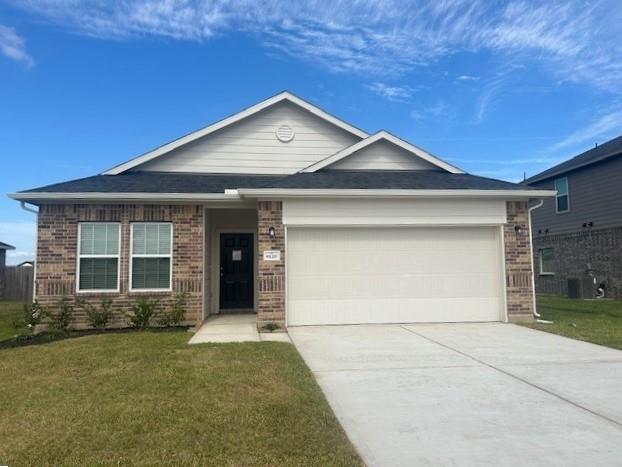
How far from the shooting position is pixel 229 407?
15.3 feet

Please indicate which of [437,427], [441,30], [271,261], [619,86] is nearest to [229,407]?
[437,427]

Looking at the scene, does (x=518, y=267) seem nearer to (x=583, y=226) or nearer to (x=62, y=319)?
(x=62, y=319)

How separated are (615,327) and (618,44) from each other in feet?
29.9

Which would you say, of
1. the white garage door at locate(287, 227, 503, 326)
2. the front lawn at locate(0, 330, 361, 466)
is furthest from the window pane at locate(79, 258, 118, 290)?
the white garage door at locate(287, 227, 503, 326)

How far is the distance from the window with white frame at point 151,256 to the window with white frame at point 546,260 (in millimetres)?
17163

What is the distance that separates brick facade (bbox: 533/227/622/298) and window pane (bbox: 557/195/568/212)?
115 cm

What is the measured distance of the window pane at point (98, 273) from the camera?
10078 millimetres

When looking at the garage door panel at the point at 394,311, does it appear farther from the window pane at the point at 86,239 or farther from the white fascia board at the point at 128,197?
the window pane at the point at 86,239

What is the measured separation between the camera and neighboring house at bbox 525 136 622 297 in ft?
56.5

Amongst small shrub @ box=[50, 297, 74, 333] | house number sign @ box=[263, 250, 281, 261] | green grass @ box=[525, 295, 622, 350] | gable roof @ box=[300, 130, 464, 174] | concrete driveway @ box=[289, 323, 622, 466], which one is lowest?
concrete driveway @ box=[289, 323, 622, 466]

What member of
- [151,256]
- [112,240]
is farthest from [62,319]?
[151,256]

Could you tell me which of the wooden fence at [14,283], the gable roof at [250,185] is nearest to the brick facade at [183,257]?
the gable roof at [250,185]

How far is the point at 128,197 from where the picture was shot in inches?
390

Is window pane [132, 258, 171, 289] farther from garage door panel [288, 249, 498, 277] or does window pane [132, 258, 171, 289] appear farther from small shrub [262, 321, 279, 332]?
garage door panel [288, 249, 498, 277]
